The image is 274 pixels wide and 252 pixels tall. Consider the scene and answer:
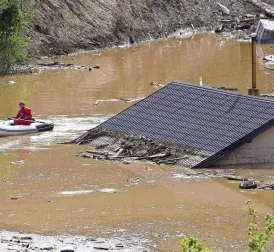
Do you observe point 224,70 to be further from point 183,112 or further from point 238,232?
point 238,232

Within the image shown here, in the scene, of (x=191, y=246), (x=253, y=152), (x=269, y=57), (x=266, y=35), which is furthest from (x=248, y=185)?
(x=269, y=57)

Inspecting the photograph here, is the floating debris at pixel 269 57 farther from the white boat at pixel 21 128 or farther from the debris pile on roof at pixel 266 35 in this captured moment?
the white boat at pixel 21 128

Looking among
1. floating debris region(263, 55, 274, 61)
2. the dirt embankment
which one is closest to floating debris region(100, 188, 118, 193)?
floating debris region(263, 55, 274, 61)

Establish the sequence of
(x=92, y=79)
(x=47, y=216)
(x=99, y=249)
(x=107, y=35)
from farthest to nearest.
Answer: (x=107, y=35), (x=92, y=79), (x=47, y=216), (x=99, y=249)

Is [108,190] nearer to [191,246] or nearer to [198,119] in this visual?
[198,119]

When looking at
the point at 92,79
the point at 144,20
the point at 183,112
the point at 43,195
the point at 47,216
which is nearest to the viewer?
the point at 47,216

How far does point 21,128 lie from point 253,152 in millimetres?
5966

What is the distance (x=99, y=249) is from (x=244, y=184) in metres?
4.61

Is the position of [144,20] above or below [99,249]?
above

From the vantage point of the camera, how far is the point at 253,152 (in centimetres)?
2059

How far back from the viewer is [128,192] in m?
18.6

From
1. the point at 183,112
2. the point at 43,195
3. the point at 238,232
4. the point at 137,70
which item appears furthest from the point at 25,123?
the point at 137,70

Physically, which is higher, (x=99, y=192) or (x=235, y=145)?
(x=235, y=145)

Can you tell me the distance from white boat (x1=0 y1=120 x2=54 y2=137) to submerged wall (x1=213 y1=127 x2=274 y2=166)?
549 centimetres
